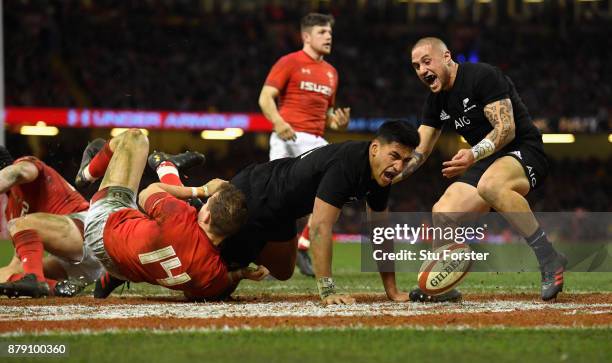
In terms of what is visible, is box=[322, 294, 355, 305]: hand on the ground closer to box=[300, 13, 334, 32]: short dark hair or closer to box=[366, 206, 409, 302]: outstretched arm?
box=[366, 206, 409, 302]: outstretched arm

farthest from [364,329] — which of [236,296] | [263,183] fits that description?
[236,296]

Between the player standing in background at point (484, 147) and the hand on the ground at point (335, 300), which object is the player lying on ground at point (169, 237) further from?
the player standing in background at point (484, 147)

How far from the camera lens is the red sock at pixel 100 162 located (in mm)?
7859

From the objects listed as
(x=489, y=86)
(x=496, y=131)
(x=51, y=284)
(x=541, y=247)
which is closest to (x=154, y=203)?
(x=51, y=284)

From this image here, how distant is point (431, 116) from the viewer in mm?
7949

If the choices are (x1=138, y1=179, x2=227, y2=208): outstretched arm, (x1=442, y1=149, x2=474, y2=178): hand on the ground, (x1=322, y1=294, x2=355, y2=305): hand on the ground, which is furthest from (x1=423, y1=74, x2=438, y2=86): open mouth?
(x1=322, y1=294, x2=355, y2=305): hand on the ground

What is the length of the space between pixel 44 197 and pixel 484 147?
3.82m

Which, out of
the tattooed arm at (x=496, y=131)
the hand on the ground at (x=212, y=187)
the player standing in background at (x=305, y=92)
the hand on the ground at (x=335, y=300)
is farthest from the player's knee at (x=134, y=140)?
the player standing in background at (x=305, y=92)

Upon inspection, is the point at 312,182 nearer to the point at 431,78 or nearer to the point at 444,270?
the point at 444,270

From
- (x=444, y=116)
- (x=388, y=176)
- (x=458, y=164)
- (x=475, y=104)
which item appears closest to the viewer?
(x=388, y=176)

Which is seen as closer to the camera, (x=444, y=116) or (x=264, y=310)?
(x=264, y=310)

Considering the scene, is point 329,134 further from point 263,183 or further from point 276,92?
point 263,183

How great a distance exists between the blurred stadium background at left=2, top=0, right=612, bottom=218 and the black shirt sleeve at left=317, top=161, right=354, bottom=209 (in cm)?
2109

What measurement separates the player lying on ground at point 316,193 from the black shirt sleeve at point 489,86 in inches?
42.1
